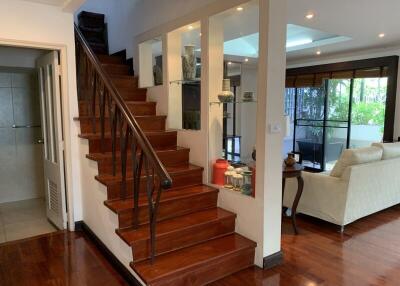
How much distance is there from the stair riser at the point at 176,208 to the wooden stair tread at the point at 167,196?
0.11 feet

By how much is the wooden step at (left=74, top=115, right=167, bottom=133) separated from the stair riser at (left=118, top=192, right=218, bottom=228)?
1.19 meters

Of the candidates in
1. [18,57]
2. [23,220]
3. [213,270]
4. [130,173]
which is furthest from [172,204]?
[18,57]

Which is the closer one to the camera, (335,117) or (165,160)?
(165,160)

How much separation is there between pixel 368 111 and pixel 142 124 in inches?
187

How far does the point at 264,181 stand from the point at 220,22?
5.48 feet

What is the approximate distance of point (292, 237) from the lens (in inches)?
133

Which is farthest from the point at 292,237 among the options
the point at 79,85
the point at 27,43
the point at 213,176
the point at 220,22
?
the point at 27,43

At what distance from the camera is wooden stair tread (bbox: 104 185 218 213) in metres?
2.65

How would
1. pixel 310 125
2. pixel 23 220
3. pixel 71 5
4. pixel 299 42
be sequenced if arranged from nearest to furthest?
pixel 71 5 → pixel 23 220 → pixel 299 42 → pixel 310 125

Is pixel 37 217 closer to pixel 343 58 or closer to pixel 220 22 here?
pixel 220 22

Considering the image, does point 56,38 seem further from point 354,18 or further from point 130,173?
point 354,18

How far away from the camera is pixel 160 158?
335cm

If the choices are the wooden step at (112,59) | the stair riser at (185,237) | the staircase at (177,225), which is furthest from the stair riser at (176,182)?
the wooden step at (112,59)

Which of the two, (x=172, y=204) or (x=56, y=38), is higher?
(x=56, y=38)
